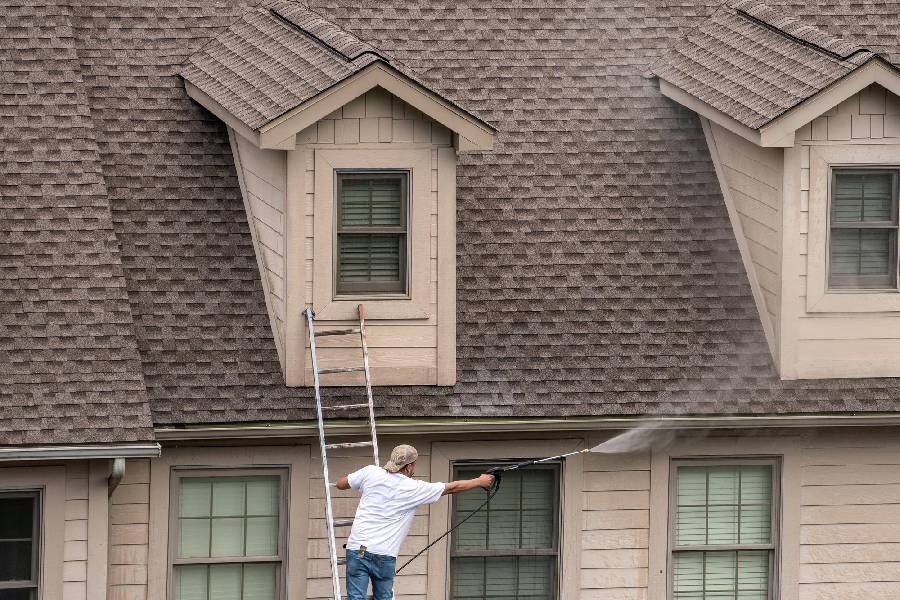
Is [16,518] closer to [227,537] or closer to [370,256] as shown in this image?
[227,537]

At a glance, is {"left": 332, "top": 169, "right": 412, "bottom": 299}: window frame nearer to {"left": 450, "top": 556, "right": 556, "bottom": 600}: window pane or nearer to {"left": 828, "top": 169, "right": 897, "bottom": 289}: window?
{"left": 450, "top": 556, "right": 556, "bottom": 600}: window pane

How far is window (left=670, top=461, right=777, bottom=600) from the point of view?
17.5m

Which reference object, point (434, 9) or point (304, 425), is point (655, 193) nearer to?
point (434, 9)

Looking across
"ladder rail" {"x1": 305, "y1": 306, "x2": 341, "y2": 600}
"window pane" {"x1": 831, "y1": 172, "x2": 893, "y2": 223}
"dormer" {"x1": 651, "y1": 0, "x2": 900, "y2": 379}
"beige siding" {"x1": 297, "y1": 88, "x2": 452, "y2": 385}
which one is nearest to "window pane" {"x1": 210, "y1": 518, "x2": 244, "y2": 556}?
"ladder rail" {"x1": 305, "y1": 306, "x2": 341, "y2": 600}

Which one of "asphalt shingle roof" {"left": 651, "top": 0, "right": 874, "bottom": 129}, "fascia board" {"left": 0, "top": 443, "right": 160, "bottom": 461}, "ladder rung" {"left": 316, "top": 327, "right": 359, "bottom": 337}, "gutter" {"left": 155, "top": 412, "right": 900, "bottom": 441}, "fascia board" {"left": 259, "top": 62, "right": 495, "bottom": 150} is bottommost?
"fascia board" {"left": 0, "top": 443, "right": 160, "bottom": 461}

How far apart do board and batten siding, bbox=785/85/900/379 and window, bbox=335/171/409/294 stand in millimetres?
3531

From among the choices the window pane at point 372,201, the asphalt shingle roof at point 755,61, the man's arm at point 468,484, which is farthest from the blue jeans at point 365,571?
the asphalt shingle roof at point 755,61

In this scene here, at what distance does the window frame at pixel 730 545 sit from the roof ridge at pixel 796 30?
12.4 ft

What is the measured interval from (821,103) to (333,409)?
5125 millimetres

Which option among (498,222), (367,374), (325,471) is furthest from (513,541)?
(498,222)

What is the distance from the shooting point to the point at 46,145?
54.7 ft

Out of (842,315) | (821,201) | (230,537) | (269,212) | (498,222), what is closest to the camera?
(230,537)

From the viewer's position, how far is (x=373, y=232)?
16.8m

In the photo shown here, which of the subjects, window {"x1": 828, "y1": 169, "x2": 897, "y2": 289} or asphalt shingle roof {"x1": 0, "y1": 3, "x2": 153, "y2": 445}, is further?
window {"x1": 828, "y1": 169, "x2": 897, "y2": 289}
